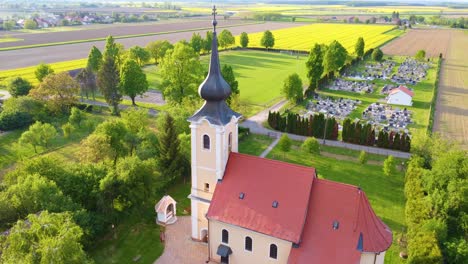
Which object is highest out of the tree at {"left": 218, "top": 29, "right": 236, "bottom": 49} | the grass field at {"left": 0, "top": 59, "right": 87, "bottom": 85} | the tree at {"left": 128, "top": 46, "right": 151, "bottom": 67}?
the tree at {"left": 218, "top": 29, "right": 236, "bottom": 49}

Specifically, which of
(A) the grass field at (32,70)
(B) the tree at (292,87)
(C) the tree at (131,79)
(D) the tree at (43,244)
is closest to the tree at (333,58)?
(B) the tree at (292,87)

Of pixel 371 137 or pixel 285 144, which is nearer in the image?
pixel 285 144

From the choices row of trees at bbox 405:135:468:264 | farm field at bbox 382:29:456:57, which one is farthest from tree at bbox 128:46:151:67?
farm field at bbox 382:29:456:57

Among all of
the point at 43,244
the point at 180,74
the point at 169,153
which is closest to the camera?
the point at 43,244

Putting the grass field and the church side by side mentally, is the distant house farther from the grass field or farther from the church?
the grass field

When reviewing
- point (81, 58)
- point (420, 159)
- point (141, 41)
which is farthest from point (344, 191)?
point (141, 41)

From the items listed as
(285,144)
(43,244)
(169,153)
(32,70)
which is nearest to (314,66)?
(285,144)

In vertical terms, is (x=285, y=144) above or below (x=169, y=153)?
below

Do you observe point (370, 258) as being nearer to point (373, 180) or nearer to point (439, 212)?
point (439, 212)
